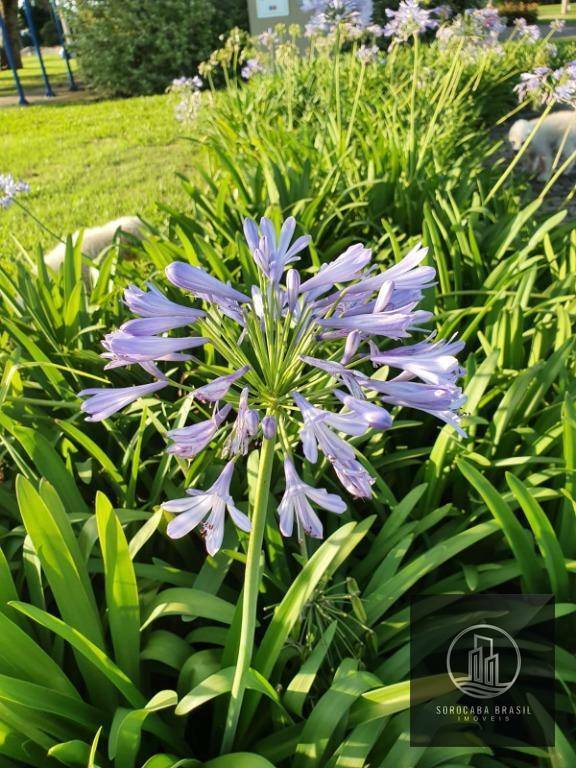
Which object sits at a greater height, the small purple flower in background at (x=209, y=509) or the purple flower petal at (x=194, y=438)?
the purple flower petal at (x=194, y=438)

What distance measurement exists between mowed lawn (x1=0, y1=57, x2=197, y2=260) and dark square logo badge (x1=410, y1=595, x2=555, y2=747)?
9.11ft

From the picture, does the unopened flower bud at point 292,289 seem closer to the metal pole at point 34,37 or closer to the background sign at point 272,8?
the background sign at point 272,8

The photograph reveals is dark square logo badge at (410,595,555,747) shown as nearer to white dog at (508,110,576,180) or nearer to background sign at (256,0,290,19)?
white dog at (508,110,576,180)

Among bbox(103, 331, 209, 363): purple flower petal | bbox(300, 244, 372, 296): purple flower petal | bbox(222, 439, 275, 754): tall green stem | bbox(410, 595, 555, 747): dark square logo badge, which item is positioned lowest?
bbox(410, 595, 555, 747): dark square logo badge

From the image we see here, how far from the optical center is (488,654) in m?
1.58

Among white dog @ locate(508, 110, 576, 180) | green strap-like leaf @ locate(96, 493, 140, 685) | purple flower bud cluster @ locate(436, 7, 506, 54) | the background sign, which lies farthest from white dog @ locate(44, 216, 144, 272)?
the background sign

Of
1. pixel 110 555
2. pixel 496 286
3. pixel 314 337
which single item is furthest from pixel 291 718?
pixel 496 286

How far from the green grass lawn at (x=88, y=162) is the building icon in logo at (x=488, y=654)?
10.6 ft

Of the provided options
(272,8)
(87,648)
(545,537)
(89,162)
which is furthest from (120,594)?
(272,8)

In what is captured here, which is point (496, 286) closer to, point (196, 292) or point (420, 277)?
point (420, 277)

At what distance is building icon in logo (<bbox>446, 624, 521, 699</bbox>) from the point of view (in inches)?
59.7

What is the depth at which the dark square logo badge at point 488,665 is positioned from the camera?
144 cm

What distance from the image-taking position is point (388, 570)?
5.18 ft

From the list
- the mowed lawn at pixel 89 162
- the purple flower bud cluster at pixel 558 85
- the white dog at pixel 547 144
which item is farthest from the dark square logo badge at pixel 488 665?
the white dog at pixel 547 144
